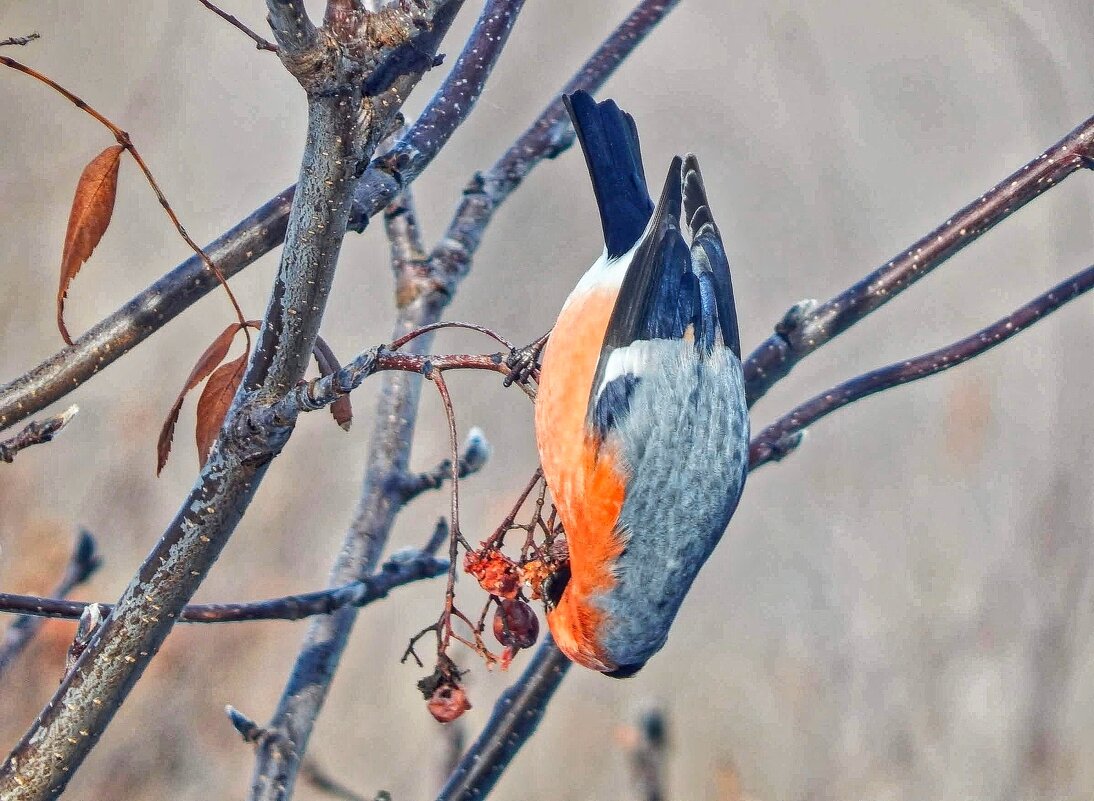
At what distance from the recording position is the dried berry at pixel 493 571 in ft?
6.37

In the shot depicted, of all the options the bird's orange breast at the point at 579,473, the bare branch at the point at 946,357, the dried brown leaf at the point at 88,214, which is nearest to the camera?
the dried brown leaf at the point at 88,214

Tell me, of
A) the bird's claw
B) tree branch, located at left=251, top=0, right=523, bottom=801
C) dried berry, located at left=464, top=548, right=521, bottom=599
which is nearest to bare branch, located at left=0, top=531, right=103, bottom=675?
tree branch, located at left=251, top=0, right=523, bottom=801

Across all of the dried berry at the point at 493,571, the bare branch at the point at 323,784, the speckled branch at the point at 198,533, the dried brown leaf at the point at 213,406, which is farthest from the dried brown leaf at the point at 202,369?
the bare branch at the point at 323,784

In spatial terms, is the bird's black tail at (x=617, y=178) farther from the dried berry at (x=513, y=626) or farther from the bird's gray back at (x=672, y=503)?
the dried berry at (x=513, y=626)

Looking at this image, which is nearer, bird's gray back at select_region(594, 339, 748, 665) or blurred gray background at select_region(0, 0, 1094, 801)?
bird's gray back at select_region(594, 339, 748, 665)

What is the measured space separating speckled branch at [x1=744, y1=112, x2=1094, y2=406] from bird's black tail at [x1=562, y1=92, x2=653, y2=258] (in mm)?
791

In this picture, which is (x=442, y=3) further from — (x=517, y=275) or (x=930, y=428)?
(x=930, y=428)

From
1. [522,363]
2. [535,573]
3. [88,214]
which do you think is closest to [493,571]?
[535,573]

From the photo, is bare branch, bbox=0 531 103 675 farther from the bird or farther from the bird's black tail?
the bird's black tail

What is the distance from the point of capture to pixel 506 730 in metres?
2.00

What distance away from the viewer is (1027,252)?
24.2ft

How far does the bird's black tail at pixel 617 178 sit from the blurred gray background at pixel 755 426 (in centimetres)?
149

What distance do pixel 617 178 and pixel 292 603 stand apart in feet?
5.24

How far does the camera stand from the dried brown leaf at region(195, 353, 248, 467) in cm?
164
